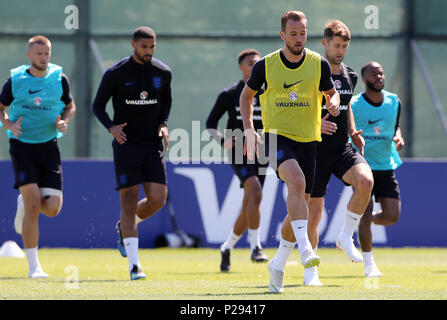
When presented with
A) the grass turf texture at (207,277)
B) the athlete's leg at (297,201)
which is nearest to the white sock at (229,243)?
the grass turf texture at (207,277)

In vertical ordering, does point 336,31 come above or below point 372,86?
above

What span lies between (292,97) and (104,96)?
256 cm

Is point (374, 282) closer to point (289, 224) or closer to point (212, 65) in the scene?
point (289, 224)

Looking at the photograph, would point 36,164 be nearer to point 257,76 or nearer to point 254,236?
point 254,236

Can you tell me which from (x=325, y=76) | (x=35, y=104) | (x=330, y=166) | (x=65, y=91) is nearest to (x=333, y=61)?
(x=330, y=166)

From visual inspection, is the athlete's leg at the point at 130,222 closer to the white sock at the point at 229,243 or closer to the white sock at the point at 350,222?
the white sock at the point at 229,243

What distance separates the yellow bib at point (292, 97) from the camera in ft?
26.4

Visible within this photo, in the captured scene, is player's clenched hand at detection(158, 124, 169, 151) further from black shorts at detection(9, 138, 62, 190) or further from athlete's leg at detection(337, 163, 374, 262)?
athlete's leg at detection(337, 163, 374, 262)

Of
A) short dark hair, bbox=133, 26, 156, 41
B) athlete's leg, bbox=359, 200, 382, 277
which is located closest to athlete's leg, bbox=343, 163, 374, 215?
athlete's leg, bbox=359, 200, 382, 277

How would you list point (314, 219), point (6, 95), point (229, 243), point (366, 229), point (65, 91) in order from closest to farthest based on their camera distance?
1. point (314, 219)
2. point (366, 229)
3. point (6, 95)
4. point (65, 91)
5. point (229, 243)

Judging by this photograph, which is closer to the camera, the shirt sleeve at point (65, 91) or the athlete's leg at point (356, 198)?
the athlete's leg at point (356, 198)

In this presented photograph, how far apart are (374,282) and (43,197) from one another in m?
3.79

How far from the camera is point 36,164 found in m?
10.5

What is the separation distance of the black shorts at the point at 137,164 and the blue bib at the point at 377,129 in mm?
2515
